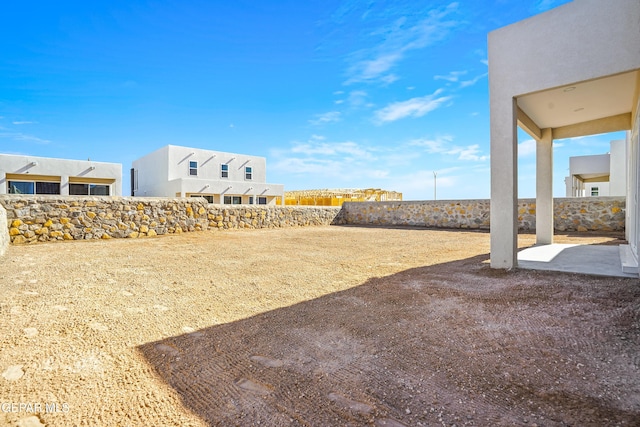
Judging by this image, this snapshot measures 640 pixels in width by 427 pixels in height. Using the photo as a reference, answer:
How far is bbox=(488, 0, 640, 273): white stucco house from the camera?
13.6 feet

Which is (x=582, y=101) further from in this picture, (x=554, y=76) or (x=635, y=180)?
(x=635, y=180)

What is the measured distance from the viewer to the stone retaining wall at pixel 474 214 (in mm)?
10875

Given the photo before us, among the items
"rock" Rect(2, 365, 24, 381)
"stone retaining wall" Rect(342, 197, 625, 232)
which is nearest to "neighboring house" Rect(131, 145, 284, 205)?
"stone retaining wall" Rect(342, 197, 625, 232)

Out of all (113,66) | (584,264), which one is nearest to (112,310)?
(584,264)

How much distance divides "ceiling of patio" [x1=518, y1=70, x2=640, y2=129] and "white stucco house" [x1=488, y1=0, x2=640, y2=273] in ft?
0.06

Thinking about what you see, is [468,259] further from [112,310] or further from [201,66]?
[201,66]

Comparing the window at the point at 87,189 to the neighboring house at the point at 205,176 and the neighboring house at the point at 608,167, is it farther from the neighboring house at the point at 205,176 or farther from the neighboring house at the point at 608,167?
the neighboring house at the point at 608,167

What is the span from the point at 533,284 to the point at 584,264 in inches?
72.8

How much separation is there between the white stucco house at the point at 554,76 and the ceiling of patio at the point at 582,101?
0.06ft

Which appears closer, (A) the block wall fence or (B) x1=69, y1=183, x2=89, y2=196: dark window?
(A) the block wall fence

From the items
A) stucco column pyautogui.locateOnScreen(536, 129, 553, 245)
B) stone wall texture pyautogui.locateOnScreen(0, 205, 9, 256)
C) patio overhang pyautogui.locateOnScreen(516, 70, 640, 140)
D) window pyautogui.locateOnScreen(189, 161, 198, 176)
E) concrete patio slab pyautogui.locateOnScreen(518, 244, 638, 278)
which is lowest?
concrete patio slab pyautogui.locateOnScreen(518, 244, 638, 278)

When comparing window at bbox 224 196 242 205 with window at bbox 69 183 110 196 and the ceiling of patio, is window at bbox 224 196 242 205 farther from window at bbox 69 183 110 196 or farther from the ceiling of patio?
the ceiling of patio

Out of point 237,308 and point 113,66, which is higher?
point 113,66

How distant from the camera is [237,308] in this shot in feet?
11.4
